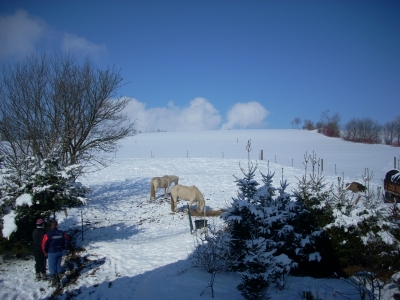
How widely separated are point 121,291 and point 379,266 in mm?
6107

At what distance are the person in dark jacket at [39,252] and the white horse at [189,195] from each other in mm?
7908

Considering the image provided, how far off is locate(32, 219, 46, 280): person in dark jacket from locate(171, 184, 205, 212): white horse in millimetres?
7908

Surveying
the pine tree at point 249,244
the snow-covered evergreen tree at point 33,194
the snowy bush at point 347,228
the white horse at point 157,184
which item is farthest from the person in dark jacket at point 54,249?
the white horse at point 157,184

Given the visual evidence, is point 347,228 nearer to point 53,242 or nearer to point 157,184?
point 53,242

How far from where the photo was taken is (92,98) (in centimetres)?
1541

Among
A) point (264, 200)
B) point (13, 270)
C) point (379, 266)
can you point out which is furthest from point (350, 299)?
point (13, 270)

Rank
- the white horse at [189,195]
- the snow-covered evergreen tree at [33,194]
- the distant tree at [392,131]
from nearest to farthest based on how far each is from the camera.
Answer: the snow-covered evergreen tree at [33,194] → the white horse at [189,195] → the distant tree at [392,131]

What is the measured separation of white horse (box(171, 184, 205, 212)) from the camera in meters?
14.6

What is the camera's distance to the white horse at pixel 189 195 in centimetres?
1456

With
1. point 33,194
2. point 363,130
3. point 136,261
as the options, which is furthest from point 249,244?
point 363,130

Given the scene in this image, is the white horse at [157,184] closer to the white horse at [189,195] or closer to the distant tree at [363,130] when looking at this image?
the white horse at [189,195]

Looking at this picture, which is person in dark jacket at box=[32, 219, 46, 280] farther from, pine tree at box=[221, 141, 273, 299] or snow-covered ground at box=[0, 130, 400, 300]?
pine tree at box=[221, 141, 273, 299]

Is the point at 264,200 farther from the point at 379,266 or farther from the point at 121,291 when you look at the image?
the point at 121,291

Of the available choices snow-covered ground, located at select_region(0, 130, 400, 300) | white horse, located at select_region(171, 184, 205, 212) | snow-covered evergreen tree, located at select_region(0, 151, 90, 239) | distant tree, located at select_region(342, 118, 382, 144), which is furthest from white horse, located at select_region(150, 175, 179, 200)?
distant tree, located at select_region(342, 118, 382, 144)
